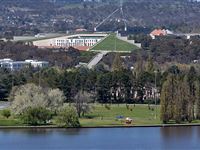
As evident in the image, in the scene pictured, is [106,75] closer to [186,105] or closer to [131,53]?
[186,105]

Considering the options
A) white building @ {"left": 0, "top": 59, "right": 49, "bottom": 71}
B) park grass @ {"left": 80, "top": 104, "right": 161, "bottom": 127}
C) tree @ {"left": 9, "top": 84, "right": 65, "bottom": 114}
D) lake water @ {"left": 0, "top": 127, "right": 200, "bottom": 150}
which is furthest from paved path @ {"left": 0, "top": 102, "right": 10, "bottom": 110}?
white building @ {"left": 0, "top": 59, "right": 49, "bottom": 71}

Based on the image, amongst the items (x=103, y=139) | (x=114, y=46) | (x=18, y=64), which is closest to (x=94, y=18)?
(x=114, y=46)

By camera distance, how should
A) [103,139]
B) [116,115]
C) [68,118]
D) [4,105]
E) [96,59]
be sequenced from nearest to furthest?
[103,139] < [68,118] < [116,115] < [4,105] < [96,59]

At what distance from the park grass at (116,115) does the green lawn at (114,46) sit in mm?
48144

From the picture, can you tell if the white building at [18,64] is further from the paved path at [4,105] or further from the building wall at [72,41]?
the paved path at [4,105]

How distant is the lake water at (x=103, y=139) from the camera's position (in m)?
48.8

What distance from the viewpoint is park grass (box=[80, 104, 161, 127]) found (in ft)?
189

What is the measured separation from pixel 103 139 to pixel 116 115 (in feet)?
32.3

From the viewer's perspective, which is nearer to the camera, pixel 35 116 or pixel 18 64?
pixel 35 116

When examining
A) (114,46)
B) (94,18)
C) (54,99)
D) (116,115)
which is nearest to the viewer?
(116,115)

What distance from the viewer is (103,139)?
51500mm

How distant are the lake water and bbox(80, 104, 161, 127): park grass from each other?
1.68 m

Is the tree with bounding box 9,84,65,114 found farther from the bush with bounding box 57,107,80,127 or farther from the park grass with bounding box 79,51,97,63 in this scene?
the park grass with bounding box 79,51,97,63

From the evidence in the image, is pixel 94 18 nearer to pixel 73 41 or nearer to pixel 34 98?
pixel 73 41
